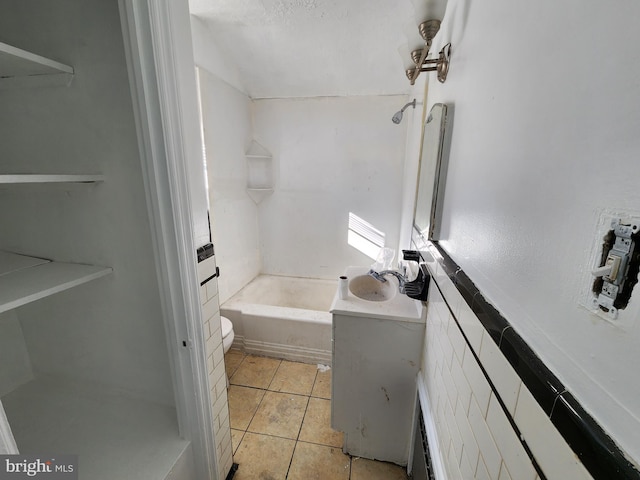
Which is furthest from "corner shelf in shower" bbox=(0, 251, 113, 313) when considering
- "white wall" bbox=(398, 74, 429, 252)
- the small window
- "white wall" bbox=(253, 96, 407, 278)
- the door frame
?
the small window

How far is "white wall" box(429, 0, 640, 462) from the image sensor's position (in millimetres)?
308

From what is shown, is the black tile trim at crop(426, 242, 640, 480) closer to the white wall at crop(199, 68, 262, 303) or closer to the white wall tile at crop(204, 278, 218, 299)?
the white wall tile at crop(204, 278, 218, 299)

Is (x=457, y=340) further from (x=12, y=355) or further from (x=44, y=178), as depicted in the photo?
(x=12, y=355)

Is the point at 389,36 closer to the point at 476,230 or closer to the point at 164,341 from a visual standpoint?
the point at 476,230

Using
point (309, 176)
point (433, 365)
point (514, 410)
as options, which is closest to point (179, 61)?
point (514, 410)

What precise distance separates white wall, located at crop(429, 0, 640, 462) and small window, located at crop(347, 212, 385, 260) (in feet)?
6.51

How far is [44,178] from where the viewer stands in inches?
29.8

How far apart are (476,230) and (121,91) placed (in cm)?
119

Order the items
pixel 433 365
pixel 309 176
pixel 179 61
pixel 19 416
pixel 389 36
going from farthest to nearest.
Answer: pixel 309 176
pixel 389 36
pixel 19 416
pixel 433 365
pixel 179 61

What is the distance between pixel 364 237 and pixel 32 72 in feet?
7.89

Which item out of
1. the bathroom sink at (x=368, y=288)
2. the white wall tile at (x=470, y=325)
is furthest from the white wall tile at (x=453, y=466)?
the bathroom sink at (x=368, y=288)

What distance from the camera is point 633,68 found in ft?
0.99

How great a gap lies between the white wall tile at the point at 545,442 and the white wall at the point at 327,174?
2284mm

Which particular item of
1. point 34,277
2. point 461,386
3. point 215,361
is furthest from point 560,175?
point 34,277
